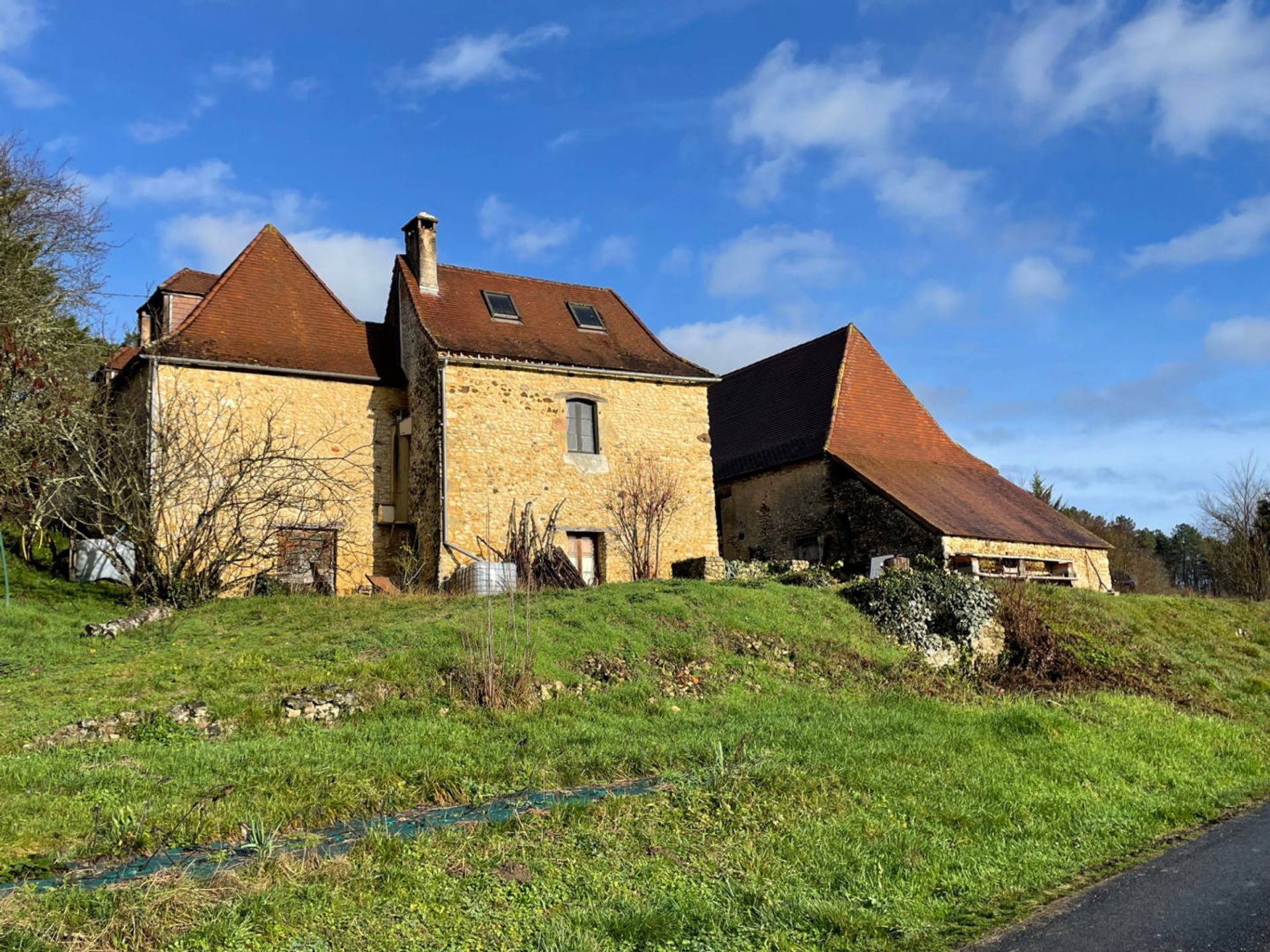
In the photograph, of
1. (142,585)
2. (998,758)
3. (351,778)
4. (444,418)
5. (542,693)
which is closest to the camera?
(351,778)

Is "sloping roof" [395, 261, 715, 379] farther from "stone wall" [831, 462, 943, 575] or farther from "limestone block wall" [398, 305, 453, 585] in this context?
"stone wall" [831, 462, 943, 575]

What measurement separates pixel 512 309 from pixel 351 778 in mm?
15715

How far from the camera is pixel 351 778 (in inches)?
293

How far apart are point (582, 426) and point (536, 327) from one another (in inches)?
107

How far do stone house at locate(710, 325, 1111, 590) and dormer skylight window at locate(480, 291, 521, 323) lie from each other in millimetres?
7491

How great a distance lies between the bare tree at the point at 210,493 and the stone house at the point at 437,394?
258 millimetres

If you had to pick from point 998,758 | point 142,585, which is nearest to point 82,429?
point 142,585

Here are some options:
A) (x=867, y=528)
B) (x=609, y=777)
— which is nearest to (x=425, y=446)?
(x=867, y=528)

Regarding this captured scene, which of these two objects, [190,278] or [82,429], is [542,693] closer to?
[82,429]

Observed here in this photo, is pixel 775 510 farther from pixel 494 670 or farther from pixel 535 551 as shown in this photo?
pixel 494 670

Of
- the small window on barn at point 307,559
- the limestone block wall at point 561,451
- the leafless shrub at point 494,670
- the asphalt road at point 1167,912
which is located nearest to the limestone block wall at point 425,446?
the limestone block wall at point 561,451

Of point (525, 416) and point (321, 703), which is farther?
point (525, 416)

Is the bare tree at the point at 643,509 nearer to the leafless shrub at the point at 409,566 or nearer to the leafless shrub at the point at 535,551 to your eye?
the leafless shrub at the point at 535,551

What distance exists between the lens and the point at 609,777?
7.96 meters
